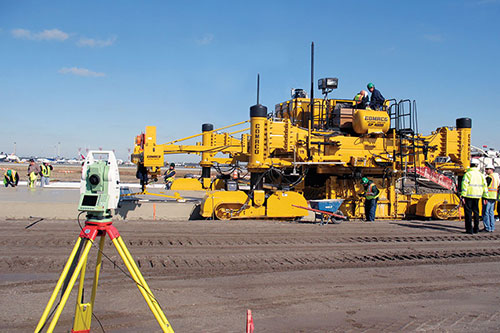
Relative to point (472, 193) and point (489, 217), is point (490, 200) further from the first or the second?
point (472, 193)

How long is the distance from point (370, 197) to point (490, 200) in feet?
10.0

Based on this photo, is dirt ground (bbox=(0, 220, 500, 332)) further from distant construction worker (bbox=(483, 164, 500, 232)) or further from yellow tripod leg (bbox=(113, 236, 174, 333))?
yellow tripod leg (bbox=(113, 236, 174, 333))

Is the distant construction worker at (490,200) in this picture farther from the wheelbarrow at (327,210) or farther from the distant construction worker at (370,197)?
the wheelbarrow at (327,210)

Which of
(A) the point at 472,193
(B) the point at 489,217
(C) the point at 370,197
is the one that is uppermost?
(A) the point at 472,193

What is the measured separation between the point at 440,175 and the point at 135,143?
361 inches

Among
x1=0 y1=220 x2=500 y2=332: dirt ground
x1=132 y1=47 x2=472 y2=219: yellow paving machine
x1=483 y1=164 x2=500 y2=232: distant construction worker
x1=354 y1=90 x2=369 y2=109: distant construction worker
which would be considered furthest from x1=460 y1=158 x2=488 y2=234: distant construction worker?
x1=354 y1=90 x2=369 y2=109: distant construction worker

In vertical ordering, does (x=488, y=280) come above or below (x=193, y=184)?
below

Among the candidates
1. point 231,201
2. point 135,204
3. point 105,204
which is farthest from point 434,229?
point 105,204

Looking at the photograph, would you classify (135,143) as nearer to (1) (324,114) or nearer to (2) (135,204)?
(2) (135,204)

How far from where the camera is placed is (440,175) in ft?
42.4

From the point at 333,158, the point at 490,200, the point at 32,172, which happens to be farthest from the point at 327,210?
the point at 32,172

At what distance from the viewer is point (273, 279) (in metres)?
6.05

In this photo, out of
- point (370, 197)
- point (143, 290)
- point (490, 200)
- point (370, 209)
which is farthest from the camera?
point (370, 209)

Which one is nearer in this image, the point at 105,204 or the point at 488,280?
the point at 105,204
